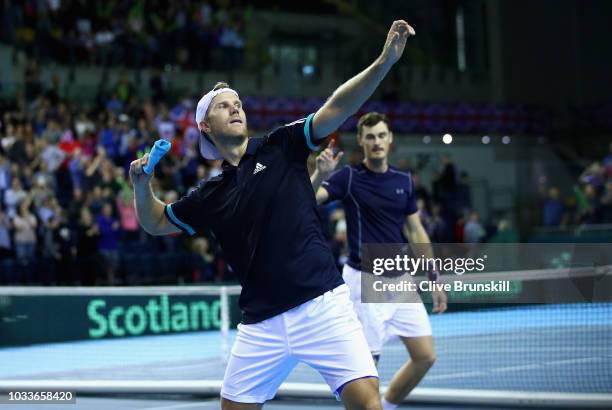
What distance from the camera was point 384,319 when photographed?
854 cm

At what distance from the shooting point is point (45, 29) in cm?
2533

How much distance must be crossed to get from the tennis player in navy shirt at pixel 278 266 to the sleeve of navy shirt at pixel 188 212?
0.31ft

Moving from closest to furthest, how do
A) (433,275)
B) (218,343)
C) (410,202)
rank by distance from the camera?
(433,275)
(410,202)
(218,343)

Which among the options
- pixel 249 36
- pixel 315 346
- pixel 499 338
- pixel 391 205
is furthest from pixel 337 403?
pixel 249 36

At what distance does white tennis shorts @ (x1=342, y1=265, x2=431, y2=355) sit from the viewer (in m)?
Answer: 8.53

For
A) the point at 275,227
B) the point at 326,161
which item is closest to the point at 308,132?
the point at 275,227

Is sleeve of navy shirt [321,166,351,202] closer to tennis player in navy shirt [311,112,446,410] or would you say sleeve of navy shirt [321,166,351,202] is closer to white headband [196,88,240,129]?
tennis player in navy shirt [311,112,446,410]

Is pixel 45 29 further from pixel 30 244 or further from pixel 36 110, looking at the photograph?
pixel 30 244

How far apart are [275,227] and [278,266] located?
0.65ft

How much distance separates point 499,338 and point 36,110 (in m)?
12.0

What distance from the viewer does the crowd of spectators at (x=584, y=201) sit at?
21.9 meters

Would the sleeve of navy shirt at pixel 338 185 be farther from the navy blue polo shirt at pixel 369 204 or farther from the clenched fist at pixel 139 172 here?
the clenched fist at pixel 139 172
